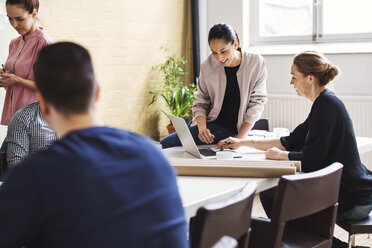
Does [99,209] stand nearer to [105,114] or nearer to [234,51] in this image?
[234,51]

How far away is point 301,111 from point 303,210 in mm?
3551

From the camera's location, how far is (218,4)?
6.04 metres

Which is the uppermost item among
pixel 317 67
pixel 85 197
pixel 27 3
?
pixel 27 3

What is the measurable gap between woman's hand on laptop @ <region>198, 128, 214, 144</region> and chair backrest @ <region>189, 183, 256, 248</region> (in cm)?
141

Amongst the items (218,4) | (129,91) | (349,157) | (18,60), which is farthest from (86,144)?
(218,4)

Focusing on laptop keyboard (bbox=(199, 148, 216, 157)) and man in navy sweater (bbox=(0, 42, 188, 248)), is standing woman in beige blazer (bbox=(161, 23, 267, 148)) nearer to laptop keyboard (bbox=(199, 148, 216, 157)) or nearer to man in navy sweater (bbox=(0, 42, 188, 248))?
laptop keyboard (bbox=(199, 148, 216, 157))

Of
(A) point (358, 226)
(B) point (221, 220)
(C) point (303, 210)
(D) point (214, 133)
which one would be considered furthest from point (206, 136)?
(B) point (221, 220)

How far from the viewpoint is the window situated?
217 inches

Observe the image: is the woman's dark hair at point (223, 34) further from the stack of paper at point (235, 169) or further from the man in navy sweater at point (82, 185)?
the man in navy sweater at point (82, 185)

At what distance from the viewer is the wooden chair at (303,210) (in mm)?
2049

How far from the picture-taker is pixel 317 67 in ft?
9.17

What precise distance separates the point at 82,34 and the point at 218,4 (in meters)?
1.78

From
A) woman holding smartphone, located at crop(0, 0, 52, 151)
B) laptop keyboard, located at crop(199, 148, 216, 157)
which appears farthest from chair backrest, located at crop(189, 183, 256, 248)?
woman holding smartphone, located at crop(0, 0, 52, 151)

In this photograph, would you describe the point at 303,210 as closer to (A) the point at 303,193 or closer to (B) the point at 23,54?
(A) the point at 303,193
